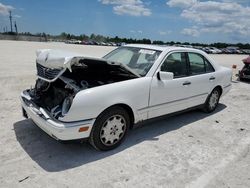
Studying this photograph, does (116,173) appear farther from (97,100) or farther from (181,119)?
(181,119)

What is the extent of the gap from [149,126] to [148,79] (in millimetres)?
1261

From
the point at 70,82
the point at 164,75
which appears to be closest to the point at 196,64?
the point at 164,75

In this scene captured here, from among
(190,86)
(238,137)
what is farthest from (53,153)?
(238,137)

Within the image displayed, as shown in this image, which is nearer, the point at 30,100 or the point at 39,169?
the point at 39,169

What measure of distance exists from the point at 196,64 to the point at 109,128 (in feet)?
8.79

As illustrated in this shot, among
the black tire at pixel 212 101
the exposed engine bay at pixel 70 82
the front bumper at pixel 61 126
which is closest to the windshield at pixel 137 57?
the exposed engine bay at pixel 70 82

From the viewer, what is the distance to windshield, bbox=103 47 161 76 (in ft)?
14.5

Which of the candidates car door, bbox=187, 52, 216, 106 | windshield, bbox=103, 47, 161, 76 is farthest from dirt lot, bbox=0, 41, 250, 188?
windshield, bbox=103, 47, 161, 76

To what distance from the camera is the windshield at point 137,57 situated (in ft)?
14.5

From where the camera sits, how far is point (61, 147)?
12.8 feet

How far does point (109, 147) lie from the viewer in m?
3.86

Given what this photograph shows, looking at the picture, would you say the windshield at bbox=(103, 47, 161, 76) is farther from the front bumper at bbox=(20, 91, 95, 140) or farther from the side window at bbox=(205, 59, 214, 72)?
the side window at bbox=(205, 59, 214, 72)

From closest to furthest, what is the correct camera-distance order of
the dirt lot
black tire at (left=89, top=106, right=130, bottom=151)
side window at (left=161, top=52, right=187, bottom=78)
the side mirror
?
1. the dirt lot
2. black tire at (left=89, top=106, right=130, bottom=151)
3. the side mirror
4. side window at (left=161, top=52, right=187, bottom=78)

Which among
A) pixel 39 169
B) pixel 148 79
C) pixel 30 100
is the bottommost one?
pixel 39 169
